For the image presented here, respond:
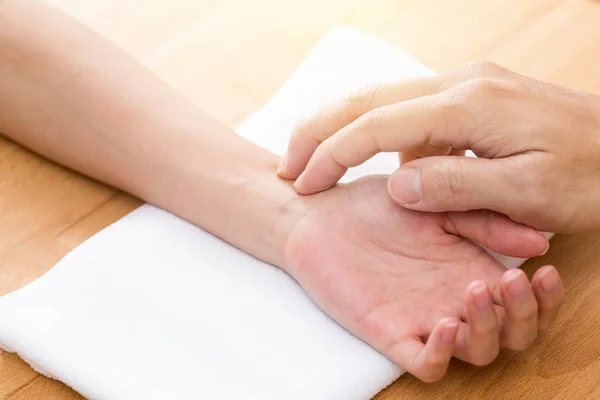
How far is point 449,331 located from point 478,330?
0.10ft

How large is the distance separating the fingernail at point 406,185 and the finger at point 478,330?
134 mm

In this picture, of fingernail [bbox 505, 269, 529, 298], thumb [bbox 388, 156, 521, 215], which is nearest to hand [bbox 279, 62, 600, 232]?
thumb [bbox 388, 156, 521, 215]

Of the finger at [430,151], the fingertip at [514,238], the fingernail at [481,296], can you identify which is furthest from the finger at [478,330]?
the finger at [430,151]

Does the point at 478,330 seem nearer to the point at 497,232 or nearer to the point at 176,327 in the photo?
the point at 497,232

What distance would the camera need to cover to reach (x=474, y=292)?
654mm

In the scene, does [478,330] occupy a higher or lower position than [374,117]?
lower

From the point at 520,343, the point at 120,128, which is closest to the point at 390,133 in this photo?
the point at 520,343

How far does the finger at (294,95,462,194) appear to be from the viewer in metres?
0.75

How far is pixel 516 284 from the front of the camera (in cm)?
66

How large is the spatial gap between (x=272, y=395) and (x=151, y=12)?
695 millimetres

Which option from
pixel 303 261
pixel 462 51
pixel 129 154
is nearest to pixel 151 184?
pixel 129 154

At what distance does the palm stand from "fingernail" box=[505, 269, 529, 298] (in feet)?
0.30

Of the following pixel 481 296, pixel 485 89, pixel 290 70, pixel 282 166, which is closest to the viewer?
pixel 481 296

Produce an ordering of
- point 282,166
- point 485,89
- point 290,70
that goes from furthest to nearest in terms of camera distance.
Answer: point 290,70
point 282,166
point 485,89
